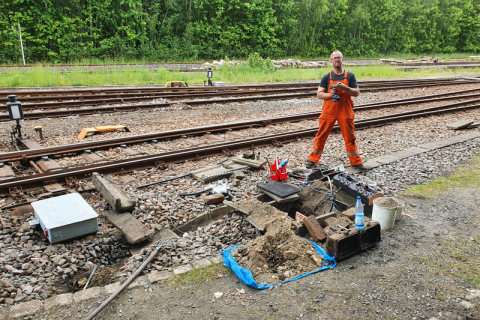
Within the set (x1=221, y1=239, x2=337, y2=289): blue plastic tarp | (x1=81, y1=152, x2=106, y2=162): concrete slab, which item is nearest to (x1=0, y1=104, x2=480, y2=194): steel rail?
(x1=81, y1=152, x2=106, y2=162): concrete slab

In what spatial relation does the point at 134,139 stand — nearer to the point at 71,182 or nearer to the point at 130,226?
the point at 71,182

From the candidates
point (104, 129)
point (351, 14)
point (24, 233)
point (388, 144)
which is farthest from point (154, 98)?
point (351, 14)

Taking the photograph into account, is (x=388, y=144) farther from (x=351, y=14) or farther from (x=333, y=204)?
(x=351, y=14)

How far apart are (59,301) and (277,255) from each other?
7.79 ft

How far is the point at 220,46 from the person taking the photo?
133 ft

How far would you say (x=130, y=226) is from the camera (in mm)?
4898

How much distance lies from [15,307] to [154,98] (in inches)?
450

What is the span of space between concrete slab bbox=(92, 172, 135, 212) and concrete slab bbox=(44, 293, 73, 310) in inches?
67.3

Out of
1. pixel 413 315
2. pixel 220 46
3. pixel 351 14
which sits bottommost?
pixel 413 315

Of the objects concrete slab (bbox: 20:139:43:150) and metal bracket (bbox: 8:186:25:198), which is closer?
metal bracket (bbox: 8:186:25:198)

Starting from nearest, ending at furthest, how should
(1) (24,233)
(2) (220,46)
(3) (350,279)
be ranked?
(3) (350,279) < (1) (24,233) < (2) (220,46)

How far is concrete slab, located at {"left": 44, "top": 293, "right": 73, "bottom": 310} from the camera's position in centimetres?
348

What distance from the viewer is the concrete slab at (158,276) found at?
3869mm

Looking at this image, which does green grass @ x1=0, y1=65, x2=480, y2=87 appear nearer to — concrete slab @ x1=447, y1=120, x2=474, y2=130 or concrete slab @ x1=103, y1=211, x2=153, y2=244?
concrete slab @ x1=447, y1=120, x2=474, y2=130
